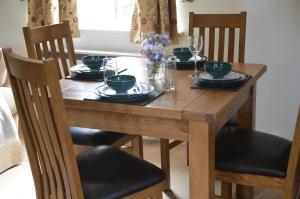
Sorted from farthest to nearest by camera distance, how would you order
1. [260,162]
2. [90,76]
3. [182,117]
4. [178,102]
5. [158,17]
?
[158,17] < [90,76] < [260,162] < [178,102] < [182,117]

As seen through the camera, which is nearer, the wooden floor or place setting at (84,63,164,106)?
place setting at (84,63,164,106)

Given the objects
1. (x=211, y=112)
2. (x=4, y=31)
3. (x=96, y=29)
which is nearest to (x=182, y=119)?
(x=211, y=112)

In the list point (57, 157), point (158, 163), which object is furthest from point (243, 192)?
point (57, 157)

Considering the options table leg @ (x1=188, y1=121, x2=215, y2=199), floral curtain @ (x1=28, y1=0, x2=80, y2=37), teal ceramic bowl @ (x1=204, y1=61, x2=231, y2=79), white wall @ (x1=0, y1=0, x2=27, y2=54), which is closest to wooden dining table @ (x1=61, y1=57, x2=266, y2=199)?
table leg @ (x1=188, y1=121, x2=215, y2=199)

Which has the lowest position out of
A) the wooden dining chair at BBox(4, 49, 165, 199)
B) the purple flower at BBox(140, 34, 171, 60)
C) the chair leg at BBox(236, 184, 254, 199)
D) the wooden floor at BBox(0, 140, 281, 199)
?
the wooden floor at BBox(0, 140, 281, 199)

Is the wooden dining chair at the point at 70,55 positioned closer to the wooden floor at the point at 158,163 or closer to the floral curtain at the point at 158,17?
the wooden floor at the point at 158,163

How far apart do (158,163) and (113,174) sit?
4.19 feet

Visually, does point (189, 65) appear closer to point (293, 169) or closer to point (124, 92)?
point (124, 92)

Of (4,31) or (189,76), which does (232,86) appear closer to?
(189,76)

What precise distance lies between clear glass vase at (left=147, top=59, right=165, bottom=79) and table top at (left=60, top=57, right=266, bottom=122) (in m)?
0.05

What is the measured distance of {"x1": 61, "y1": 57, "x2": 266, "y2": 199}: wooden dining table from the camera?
164 centimetres

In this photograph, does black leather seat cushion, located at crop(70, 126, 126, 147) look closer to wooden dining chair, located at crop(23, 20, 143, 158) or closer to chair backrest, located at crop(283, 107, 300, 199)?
wooden dining chair, located at crop(23, 20, 143, 158)

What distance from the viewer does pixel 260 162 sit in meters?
1.85

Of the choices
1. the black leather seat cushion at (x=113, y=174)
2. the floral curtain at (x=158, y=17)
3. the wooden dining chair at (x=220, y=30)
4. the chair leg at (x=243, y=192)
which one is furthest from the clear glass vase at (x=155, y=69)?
the floral curtain at (x=158, y=17)
